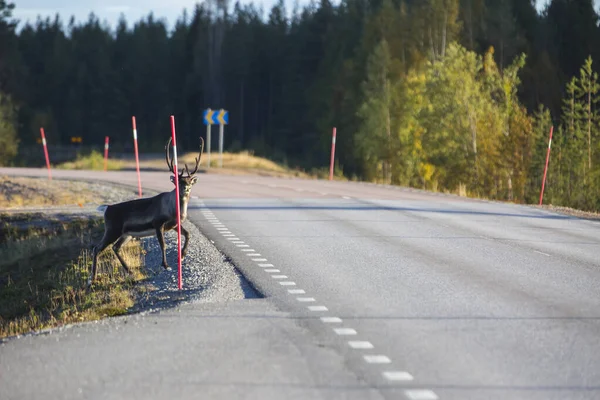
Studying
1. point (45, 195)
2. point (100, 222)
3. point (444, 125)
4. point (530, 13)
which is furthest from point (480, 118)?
point (530, 13)

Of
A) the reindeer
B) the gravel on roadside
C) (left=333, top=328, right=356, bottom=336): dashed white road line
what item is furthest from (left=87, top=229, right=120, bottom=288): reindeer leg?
(left=333, top=328, right=356, bottom=336): dashed white road line

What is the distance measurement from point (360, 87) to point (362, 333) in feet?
228

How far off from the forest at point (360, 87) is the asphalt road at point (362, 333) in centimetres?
1979

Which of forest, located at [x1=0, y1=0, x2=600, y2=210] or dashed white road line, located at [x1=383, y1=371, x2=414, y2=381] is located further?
forest, located at [x1=0, y1=0, x2=600, y2=210]

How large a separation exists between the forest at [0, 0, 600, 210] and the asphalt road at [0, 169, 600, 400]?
19792 millimetres

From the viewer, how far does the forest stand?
148 ft

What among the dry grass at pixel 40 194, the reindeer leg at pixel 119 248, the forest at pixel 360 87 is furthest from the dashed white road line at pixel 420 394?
the forest at pixel 360 87

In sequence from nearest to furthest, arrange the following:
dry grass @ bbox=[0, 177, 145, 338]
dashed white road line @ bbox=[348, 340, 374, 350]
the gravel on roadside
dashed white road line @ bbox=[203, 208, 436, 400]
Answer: dashed white road line @ bbox=[203, 208, 436, 400], dashed white road line @ bbox=[348, 340, 374, 350], the gravel on roadside, dry grass @ bbox=[0, 177, 145, 338]

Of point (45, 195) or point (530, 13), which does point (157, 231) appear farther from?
point (530, 13)

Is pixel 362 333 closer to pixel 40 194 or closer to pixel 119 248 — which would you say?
pixel 119 248

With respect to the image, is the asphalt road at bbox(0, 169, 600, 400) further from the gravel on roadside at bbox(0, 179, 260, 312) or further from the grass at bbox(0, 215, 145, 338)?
the grass at bbox(0, 215, 145, 338)

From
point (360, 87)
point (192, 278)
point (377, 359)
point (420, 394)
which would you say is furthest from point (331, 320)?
point (360, 87)

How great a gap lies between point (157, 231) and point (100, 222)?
32.4 feet

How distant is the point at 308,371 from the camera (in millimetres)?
8133
